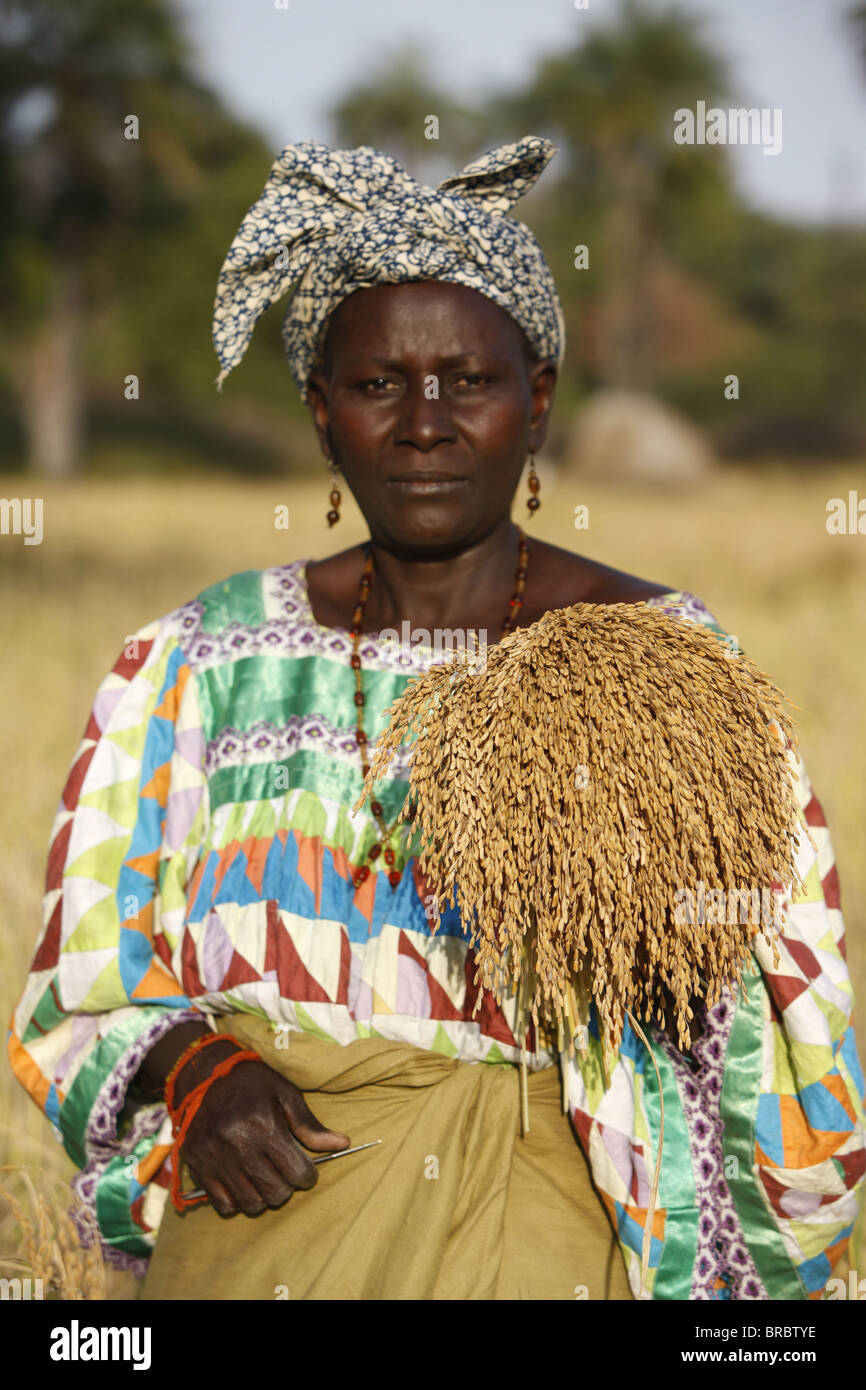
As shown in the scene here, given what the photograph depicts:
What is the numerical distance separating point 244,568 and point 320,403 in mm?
7533

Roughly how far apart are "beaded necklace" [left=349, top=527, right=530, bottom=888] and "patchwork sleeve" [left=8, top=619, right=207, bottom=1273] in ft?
0.92

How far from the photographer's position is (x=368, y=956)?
6.55 feet

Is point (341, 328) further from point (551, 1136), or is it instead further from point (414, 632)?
point (551, 1136)

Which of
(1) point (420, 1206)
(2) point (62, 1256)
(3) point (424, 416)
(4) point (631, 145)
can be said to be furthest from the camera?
(4) point (631, 145)

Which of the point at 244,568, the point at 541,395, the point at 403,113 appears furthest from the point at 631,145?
the point at 541,395

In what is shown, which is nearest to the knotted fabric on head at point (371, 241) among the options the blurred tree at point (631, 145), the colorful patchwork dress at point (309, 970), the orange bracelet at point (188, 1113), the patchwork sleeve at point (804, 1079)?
the colorful patchwork dress at point (309, 970)

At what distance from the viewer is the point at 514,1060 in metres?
1.97

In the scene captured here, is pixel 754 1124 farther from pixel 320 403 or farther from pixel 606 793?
pixel 320 403

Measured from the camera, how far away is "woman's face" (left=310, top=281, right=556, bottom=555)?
2150mm

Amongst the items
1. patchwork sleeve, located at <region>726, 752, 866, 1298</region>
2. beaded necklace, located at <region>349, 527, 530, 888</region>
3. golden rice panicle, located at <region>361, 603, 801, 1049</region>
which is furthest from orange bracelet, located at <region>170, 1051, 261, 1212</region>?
patchwork sleeve, located at <region>726, 752, 866, 1298</region>

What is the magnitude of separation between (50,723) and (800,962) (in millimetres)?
3996

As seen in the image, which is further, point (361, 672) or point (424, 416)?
point (361, 672)

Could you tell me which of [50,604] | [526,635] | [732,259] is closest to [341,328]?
[526,635]
